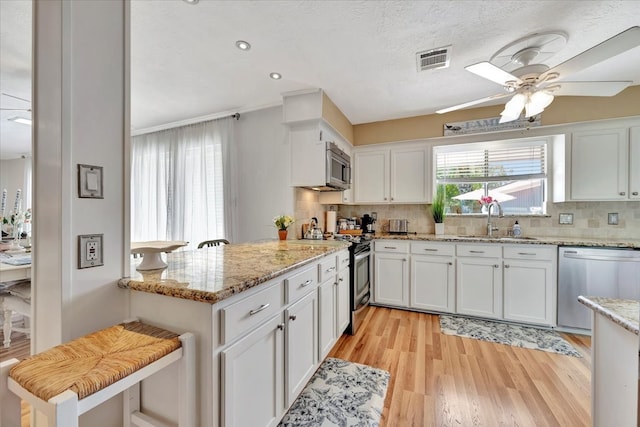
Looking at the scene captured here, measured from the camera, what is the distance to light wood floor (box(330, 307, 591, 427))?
1583 mm

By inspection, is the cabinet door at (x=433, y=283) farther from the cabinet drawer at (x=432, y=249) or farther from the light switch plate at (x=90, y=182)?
the light switch plate at (x=90, y=182)

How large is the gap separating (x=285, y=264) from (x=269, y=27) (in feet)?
5.49

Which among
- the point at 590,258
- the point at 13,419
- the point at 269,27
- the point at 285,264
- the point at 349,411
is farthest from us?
the point at 590,258

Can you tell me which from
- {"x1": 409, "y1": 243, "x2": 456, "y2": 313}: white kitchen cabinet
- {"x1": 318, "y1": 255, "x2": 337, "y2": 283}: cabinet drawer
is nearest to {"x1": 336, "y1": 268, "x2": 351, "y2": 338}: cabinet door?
{"x1": 318, "y1": 255, "x2": 337, "y2": 283}: cabinet drawer

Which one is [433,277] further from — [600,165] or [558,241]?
[600,165]

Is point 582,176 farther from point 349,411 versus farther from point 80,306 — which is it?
point 80,306

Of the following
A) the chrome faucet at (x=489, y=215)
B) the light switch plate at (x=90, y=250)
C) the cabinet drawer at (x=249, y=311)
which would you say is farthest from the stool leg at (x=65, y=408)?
the chrome faucet at (x=489, y=215)

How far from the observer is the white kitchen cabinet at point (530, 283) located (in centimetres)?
267

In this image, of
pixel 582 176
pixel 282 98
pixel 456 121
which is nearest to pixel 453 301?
pixel 582 176

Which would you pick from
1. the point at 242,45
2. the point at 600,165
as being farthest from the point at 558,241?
the point at 242,45

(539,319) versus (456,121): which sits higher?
(456,121)

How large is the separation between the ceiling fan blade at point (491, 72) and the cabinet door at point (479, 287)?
6.18 ft

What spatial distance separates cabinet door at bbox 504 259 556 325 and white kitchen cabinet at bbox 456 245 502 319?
0.08 meters

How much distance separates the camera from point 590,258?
8.32 ft
